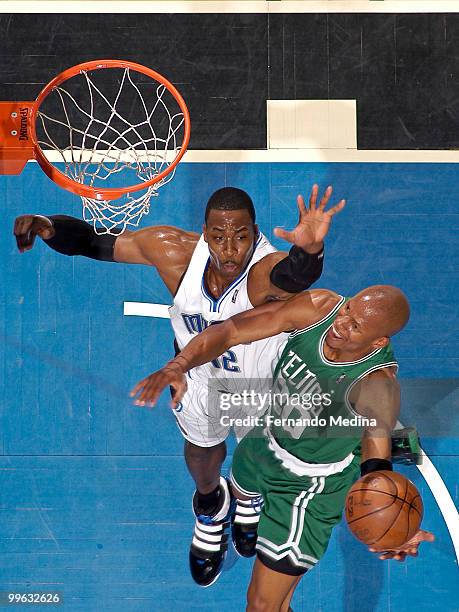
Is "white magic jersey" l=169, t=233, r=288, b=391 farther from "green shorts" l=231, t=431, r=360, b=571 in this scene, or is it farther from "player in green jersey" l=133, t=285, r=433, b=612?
"green shorts" l=231, t=431, r=360, b=571

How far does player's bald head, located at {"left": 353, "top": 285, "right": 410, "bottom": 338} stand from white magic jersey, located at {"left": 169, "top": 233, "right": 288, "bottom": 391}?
1.62 feet

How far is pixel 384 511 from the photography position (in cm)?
405

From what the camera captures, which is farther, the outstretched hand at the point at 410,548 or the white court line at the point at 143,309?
the white court line at the point at 143,309

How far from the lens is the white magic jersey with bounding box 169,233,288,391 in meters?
4.43

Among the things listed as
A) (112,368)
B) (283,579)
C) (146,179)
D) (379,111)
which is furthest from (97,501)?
(379,111)

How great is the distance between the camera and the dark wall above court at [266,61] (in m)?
4.98

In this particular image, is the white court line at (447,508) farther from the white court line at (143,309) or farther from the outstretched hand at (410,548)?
the white court line at (143,309)

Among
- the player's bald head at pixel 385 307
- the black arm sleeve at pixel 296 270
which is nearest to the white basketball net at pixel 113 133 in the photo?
the black arm sleeve at pixel 296 270

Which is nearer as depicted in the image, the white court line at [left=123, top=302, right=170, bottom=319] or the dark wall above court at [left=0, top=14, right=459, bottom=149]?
the white court line at [left=123, top=302, right=170, bottom=319]

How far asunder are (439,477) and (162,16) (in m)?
3.34

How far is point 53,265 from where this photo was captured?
4.86 metres

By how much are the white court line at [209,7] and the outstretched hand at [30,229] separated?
1364 millimetres

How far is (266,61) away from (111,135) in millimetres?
1092

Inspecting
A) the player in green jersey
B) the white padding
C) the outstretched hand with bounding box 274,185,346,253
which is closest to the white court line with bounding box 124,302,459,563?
the player in green jersey
